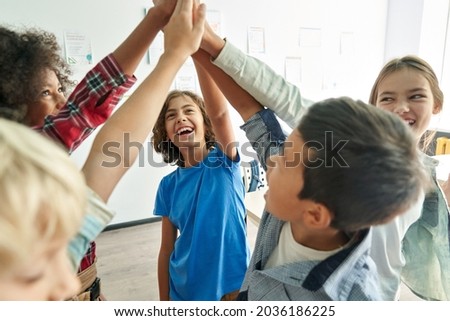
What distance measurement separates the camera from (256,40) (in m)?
2.83

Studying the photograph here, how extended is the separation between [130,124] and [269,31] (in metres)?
2.63

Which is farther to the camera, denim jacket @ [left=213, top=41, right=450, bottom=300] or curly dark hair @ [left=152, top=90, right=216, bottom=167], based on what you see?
curly dark hair @ [left=152, top=90, right=216, bottom=167]

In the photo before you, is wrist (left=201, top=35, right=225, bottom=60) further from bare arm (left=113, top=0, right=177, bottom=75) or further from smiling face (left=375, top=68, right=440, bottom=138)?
smiling face (left=375, top=68, right=440, bottom=138)

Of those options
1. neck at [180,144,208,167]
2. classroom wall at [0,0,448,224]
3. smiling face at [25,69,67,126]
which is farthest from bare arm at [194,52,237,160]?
classroom wall at [0,0,448,224]

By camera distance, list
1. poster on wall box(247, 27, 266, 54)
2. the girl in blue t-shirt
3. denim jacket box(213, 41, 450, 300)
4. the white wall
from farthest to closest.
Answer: poster on wall box(247, 27, 266, 54) → the white wall → the girl in blue t-shirt → denim jacket box(213, 41, 450, 300)

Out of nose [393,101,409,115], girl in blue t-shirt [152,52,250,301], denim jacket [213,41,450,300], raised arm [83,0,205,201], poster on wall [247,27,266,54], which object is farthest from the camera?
poster on wall [247,27,266,54]

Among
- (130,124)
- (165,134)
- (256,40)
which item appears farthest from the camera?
(256,40)

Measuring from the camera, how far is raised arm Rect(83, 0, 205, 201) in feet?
1.68

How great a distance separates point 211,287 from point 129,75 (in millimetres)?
605

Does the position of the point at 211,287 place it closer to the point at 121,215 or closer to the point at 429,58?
the point at 121,215


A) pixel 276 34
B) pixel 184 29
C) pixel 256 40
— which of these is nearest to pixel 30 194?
pixel 184 29

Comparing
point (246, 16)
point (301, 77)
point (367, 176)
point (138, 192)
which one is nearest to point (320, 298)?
point (367, 176)

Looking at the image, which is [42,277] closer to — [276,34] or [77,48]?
[77,48]

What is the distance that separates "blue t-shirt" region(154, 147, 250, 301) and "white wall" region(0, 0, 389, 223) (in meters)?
1.58
